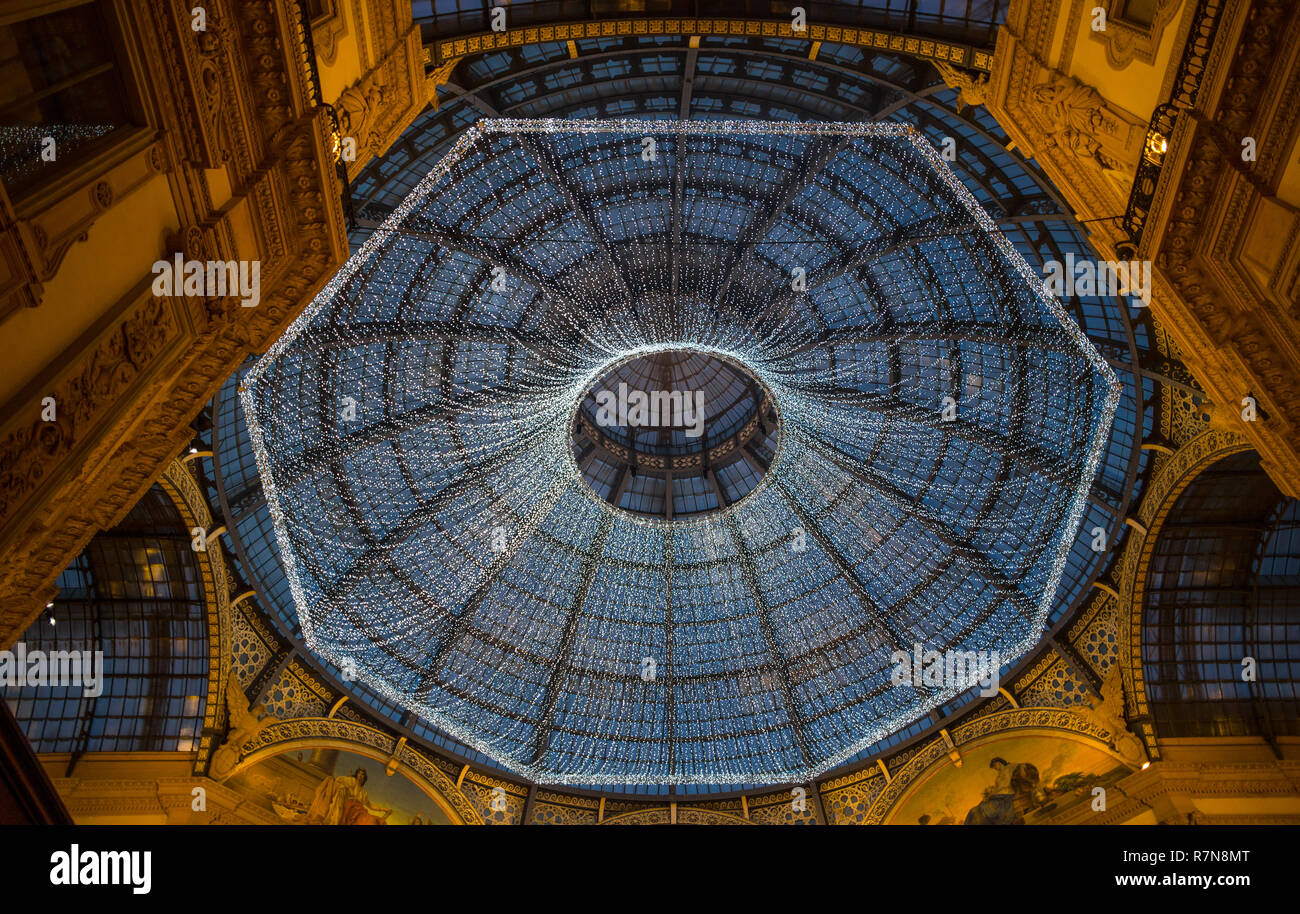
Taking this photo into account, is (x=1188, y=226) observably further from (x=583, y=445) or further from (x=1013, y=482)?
(x=583, y=445)

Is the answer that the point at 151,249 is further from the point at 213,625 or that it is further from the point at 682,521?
the point at 682,521

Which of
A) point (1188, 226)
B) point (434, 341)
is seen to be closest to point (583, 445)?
point (434, 341)

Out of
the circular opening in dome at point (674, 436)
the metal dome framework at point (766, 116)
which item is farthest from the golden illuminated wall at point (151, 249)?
the circular opening in dome at point (674, 436)

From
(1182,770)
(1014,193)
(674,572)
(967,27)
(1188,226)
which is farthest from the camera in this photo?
(674,572)

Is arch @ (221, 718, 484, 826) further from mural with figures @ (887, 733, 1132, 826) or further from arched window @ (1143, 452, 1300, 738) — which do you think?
arched window @ (1143, 452, 1300, 738)

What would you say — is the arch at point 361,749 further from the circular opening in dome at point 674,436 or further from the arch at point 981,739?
the arch at point 981,739

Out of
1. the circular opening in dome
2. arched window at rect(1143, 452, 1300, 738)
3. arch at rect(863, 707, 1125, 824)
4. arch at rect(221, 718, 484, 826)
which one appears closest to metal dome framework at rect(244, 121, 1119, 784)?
the circular opening in dome
